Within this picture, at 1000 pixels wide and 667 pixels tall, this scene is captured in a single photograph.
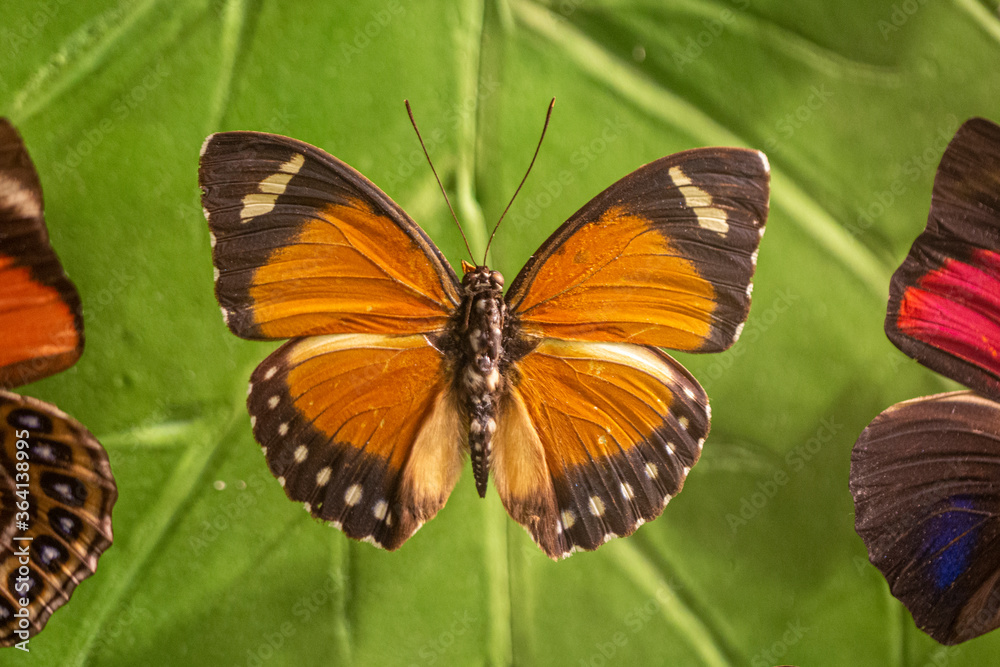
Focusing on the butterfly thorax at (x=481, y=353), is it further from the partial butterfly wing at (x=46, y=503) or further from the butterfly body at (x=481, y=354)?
the partial butterfly wing at (x=46, y=503)

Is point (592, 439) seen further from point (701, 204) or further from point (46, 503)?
point (46, 503)

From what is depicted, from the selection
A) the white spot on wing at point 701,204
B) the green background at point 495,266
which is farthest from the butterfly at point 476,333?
the green background at point 495,266

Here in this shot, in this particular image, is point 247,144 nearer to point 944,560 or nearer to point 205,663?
point 205,663

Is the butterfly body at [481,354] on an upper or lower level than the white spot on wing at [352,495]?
upper

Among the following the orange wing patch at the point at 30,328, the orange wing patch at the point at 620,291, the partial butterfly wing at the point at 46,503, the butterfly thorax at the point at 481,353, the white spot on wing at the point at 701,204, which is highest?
the white spot on wing at the point at 701,204

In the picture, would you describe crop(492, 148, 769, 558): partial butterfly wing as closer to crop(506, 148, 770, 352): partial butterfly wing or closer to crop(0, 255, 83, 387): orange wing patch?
crop(506, 148, 770, 352): partial butterfly wing

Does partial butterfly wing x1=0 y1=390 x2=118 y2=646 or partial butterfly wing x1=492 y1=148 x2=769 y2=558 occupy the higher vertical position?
partial butterfly wing x1=492 y1=148 x2=769 y2=558

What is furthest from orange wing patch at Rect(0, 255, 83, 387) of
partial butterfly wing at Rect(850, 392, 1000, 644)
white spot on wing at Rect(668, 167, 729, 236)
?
partial butterfly wing at Rect(850, 392, 1000, 644)
